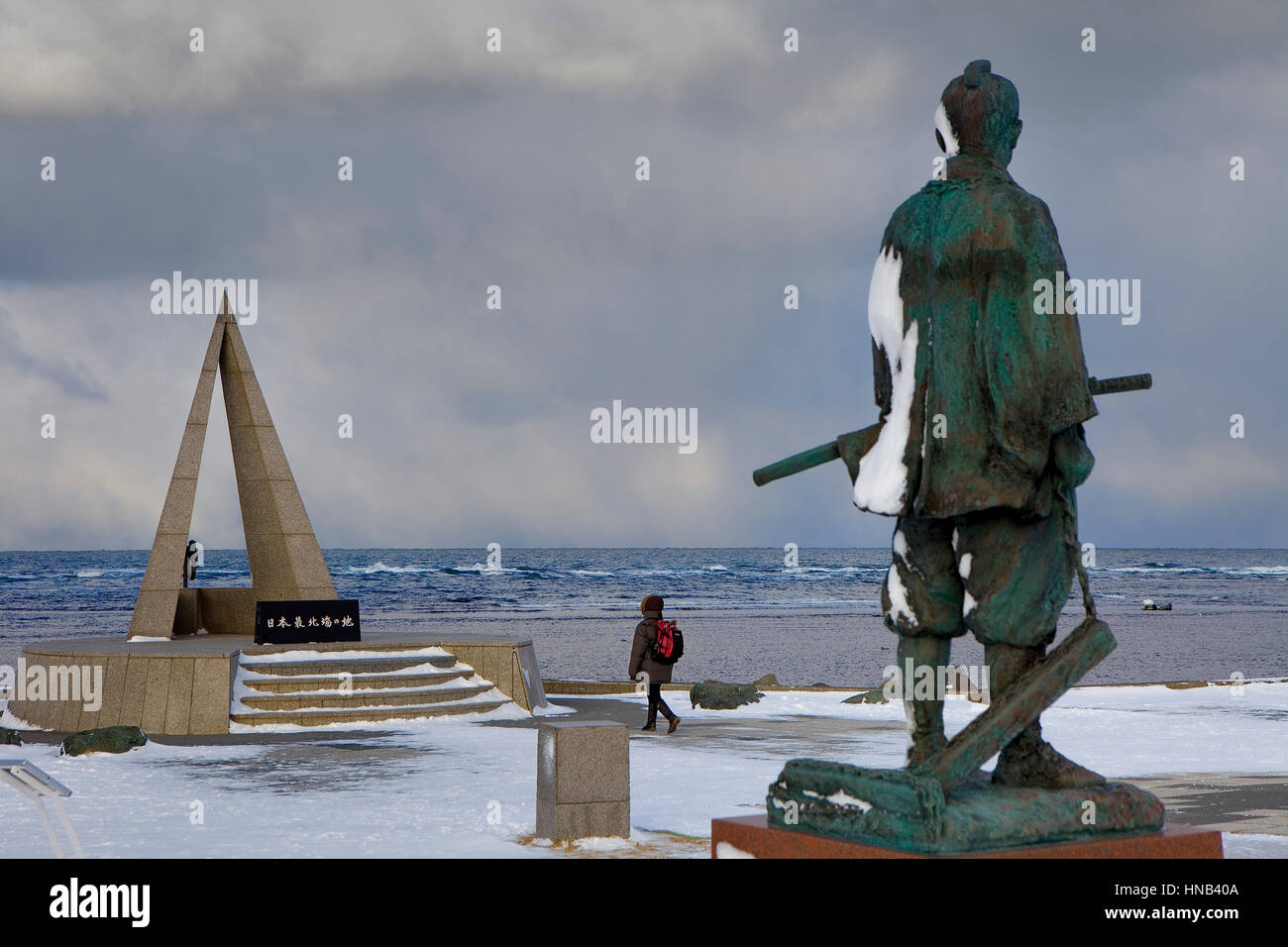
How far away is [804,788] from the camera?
210 inches

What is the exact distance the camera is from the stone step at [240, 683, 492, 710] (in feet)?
51.2

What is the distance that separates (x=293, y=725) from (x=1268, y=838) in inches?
391

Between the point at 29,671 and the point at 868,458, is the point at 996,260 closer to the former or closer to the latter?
the point at 868,458

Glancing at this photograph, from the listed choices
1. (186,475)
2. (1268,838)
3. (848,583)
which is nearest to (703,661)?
(186,475)

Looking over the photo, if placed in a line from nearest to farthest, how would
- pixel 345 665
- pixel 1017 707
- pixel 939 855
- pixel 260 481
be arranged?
1. pixel 939 855
2. pixel 1017 707
3. pixel 345 665
4. pixel 260 481

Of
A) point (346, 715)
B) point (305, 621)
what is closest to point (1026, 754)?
point (346, 715)

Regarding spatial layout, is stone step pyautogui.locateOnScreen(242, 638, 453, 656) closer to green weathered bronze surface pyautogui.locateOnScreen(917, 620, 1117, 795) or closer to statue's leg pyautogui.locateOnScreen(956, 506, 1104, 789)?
statue's leg pyautogui.locateOnScreen(956, 506, 1104, 789)

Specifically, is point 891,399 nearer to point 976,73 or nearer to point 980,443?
point 980,443

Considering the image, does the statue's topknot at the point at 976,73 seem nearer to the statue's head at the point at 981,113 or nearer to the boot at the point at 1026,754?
the statue's head at the point at 981,113

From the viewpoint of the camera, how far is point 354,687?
1617 cm

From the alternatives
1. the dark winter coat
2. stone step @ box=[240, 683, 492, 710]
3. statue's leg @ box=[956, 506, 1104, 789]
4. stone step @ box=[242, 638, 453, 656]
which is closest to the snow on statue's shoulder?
statue's leg @ box=[956, 506, 1104, 789]

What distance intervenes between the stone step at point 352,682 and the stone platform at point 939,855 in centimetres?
1102

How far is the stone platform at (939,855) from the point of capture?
A: 4.99 metres

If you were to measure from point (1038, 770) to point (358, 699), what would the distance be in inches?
455
